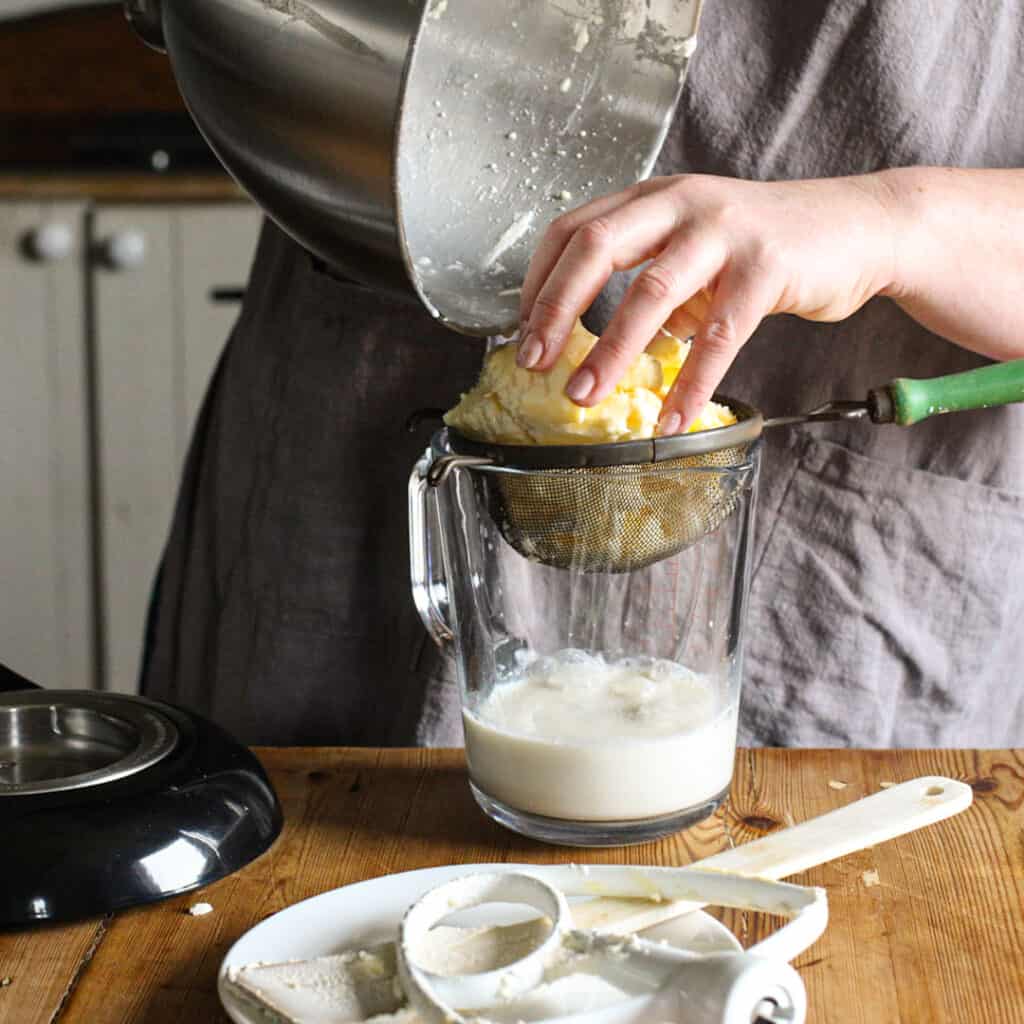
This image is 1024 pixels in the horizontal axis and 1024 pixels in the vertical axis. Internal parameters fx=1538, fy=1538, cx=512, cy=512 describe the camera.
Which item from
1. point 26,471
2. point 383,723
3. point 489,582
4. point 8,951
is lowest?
point 26,471

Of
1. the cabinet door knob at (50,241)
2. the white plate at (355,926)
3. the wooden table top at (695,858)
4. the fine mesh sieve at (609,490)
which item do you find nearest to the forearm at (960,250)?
the fine mesh sieve at (609,490)

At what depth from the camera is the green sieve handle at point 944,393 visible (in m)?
0.80

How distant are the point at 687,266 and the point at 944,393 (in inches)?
6.2

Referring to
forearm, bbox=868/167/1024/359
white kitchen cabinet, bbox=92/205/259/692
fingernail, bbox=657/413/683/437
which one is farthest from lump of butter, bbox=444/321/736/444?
white kitchen cabinet, bbox=92/205/259/692

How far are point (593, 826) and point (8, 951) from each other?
0.95 ft

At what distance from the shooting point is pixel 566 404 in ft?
2.61

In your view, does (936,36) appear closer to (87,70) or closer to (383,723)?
(383,723)

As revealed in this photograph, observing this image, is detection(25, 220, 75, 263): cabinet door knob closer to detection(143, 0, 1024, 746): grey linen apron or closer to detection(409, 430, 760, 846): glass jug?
detection(143, 0, 1024, 746): grey linen apron

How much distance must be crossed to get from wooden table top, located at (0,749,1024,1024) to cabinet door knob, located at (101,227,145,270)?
1.36m

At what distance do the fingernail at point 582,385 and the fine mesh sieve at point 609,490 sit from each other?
0.09 ft

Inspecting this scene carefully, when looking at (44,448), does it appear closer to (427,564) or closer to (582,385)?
(427,564)

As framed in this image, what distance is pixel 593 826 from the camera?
80 centimetres

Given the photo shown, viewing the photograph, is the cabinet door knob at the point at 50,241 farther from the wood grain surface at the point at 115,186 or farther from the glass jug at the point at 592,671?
the glass jug at the point at 592,671

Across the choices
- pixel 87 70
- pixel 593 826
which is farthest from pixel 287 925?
pixel 87 70
